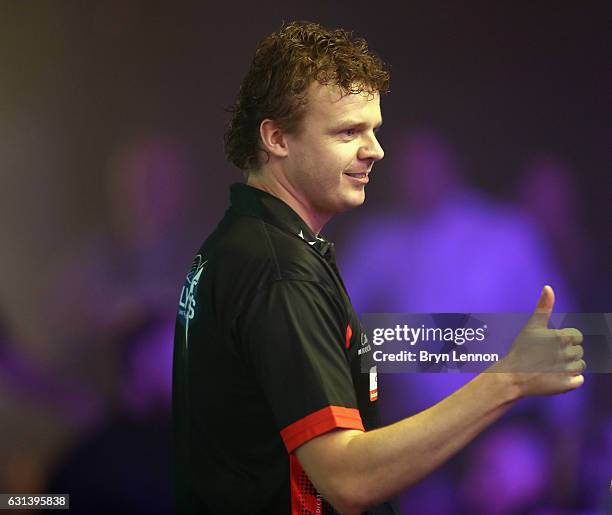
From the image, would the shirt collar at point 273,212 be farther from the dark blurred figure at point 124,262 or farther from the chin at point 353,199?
the dark blurred figure at point 124,262

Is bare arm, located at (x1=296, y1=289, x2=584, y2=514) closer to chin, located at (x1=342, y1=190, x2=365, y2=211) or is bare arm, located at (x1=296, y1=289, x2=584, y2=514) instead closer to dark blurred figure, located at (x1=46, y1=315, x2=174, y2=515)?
chin, located at (x1=342, y1=190, x2=365, y2=211)

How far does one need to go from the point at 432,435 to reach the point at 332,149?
1.95ft

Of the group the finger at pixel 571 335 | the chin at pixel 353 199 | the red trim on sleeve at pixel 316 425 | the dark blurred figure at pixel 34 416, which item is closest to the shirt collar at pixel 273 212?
the chin at pixel 353 199

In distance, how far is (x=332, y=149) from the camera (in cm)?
150

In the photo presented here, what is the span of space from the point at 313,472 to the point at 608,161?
2381mm

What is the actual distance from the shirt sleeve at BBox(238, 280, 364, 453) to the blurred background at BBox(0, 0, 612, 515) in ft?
6.06

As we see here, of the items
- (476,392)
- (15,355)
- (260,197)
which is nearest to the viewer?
(476,392)

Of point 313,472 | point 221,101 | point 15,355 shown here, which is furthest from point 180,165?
point 313,472

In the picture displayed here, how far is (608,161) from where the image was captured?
10.3 ft

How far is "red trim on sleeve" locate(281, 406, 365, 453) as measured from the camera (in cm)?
118

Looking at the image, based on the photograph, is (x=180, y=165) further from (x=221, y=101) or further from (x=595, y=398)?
(x=595, y=398)

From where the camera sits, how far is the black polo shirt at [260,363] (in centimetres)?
121

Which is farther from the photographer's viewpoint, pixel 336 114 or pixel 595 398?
pixel 595 398

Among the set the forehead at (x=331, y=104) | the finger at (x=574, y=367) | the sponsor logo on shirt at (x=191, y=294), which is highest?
the forehead at (x=331, y=104)
